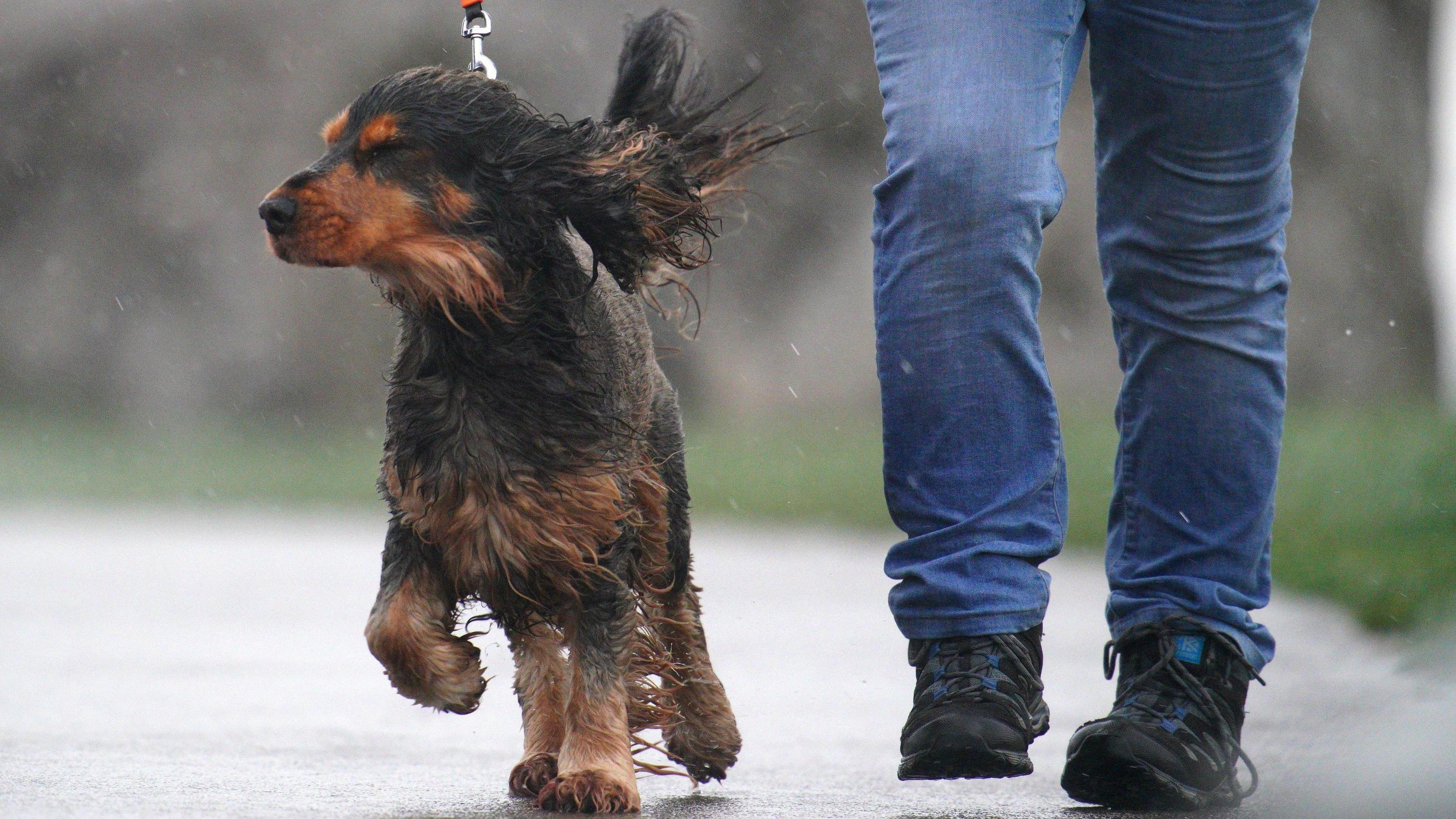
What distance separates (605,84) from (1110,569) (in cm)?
1626

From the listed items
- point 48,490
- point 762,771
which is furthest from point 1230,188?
point 48,490

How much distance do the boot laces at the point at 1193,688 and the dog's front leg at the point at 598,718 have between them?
3.08 ft

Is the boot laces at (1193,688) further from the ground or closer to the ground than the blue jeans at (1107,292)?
closer to the ground

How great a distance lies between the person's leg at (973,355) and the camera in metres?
3.06

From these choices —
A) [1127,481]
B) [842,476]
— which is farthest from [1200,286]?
[842,476]

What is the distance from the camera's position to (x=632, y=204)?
3.56 meters

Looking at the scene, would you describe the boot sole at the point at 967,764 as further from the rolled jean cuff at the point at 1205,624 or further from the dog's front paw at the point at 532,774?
the dog's front paw at the point at 532,774

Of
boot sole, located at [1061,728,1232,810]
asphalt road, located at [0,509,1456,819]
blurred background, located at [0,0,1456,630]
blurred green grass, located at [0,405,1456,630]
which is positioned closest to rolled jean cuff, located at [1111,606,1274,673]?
asphalt road, located at [0,509,1456,819]

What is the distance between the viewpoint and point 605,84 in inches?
760

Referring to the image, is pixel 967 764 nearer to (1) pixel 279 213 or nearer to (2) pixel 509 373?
(2) pixel 509 373

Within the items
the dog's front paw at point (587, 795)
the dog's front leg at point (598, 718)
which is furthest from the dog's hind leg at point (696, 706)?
the dog's front paw at point (587, 795)

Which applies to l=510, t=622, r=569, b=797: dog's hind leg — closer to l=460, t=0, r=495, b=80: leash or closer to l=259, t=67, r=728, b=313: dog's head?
l=259, t=67, r=728, b=313: dog's head

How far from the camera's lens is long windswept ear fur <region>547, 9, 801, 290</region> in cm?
355

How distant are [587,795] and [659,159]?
1.27 meters
